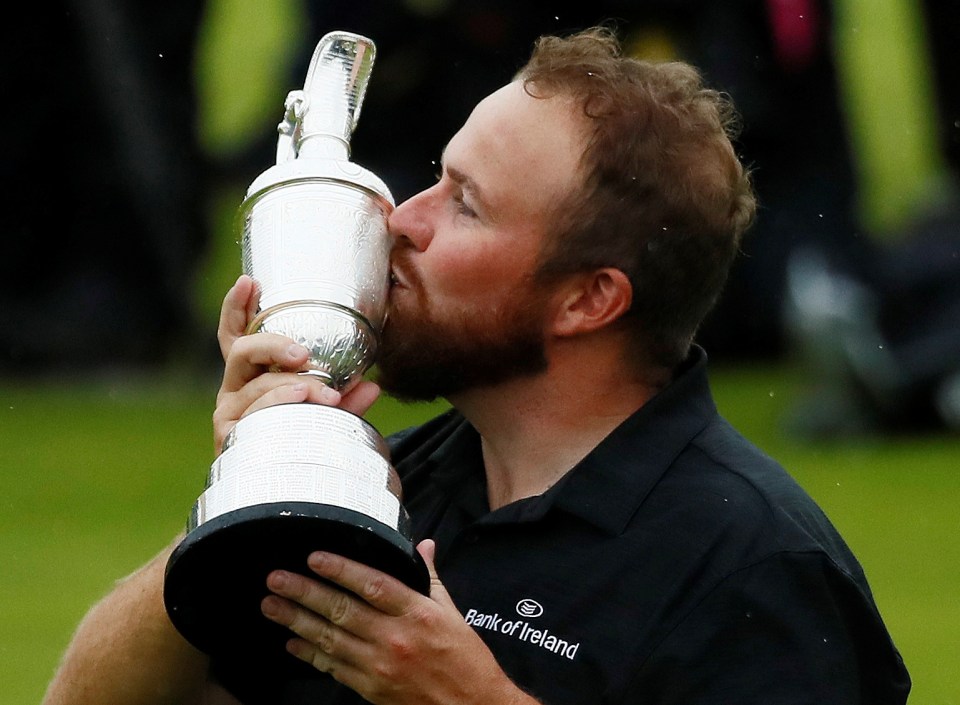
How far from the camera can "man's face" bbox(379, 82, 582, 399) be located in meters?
2.97

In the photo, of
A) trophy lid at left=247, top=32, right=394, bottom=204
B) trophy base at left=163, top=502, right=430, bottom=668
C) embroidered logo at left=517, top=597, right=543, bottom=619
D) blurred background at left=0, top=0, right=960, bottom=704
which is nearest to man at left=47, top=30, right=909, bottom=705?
embroidered logo at left=517, top=597, right=543, bottom=619

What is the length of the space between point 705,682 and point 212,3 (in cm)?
792

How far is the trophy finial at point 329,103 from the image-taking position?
9.97 ft

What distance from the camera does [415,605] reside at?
247 centimetres

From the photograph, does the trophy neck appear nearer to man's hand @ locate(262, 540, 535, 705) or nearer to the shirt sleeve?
man's hand @ locate(262, 540, 535, 705)

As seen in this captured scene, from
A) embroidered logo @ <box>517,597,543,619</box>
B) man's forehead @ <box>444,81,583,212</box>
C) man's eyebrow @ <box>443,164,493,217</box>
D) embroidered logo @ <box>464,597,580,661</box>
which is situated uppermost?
man's forehead @ <box>444,81,583,212</box>

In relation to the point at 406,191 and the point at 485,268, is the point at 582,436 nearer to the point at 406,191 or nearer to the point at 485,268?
the point at 485,268

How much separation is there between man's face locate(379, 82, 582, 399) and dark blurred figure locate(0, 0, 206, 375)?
6836 mm

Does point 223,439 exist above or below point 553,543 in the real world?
above

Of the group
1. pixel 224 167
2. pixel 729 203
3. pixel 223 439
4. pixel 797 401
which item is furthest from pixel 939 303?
pixel 223 439

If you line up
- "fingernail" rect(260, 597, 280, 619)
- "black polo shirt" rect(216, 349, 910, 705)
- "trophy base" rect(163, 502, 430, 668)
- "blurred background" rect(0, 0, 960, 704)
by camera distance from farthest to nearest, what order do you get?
"blurred background" rect(0, 0, 960, 704)
"black polo shirt" rect(216, 349, 910, 705)
"fingernail" rect(260, 597, 280, 619)
"trophy base" rect(163, 502, 430, 668)

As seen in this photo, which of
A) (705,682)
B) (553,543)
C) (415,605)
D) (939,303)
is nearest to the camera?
(415,605)

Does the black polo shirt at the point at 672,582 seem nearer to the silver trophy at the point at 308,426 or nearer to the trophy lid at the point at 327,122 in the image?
the silver trophy at the point at 308,426

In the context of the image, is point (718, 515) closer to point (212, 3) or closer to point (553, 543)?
point (553, 543)
